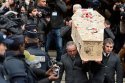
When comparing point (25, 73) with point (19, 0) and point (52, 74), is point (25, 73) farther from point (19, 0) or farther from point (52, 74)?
point (19, 0)

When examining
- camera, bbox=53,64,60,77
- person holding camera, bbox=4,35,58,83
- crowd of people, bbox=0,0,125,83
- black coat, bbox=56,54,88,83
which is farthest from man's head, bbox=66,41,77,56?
person holding camera, bbox=4,35,58,83

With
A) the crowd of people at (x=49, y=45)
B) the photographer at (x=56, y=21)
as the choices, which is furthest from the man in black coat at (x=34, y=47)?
the photographer at (x=56, y=21)

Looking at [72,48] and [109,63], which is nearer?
[72,48]

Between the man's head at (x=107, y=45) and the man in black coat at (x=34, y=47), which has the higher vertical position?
the man in black coat at (x=34, y=47)

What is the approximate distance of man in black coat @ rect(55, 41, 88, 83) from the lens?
8125mm

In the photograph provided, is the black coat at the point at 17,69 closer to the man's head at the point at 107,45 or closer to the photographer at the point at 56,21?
the man's head at the point at 107,45

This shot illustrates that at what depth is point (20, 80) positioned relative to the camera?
5969 mm

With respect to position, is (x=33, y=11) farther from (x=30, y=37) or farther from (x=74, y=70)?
(x=30, y=37)

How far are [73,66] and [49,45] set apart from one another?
12.5 feet

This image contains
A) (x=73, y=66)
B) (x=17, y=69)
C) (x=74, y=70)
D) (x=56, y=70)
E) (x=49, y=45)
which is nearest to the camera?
(x=17, y=69)

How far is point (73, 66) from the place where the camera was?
28.3 ft

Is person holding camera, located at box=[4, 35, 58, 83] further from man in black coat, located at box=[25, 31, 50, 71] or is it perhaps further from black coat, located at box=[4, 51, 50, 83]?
man in black coat, located at box=[25, 31, 50, 71]

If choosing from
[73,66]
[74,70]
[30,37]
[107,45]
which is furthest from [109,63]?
[30,37]

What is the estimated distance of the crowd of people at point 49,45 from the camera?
627 cm
